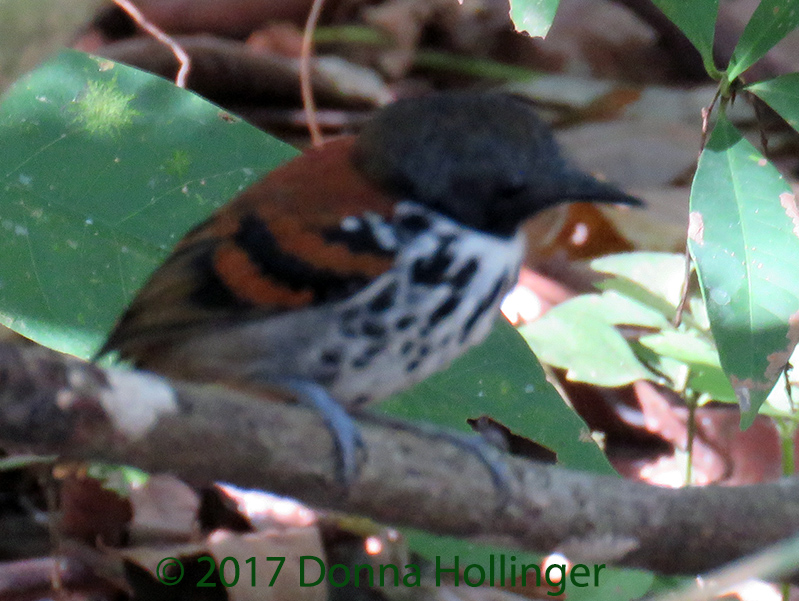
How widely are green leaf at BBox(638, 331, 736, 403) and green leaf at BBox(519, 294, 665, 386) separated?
0.41 ft

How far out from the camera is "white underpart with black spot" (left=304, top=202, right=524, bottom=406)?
1.80 m

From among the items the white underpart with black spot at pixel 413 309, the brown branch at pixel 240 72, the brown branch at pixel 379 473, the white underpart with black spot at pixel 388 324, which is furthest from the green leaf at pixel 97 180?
the brown branch at pixel 240 72

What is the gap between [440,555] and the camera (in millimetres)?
2211

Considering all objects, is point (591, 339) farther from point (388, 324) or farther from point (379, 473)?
point (379, 473)

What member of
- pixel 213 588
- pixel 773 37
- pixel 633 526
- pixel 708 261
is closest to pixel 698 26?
pixel 773 37

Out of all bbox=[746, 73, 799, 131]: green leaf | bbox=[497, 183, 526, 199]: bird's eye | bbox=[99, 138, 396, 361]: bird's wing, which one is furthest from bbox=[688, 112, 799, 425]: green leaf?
bbox=[99, 138, 396, 361]: bird's wing

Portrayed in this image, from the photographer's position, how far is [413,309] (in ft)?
5.94

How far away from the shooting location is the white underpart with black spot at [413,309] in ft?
5.92

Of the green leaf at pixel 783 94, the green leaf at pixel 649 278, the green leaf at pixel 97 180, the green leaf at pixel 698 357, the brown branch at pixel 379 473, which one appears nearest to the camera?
the brown branch at pixel 379 473

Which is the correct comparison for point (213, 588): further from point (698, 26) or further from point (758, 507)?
point (698, 26)

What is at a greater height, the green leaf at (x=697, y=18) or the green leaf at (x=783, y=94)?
the green leaf at (x=697, y=18)

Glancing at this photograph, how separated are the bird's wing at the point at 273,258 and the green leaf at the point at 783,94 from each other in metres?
0.75

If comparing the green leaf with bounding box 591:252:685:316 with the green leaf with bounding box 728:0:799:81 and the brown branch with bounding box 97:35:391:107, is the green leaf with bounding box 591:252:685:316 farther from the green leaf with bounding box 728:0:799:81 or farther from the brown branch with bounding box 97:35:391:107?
the brown branch with bounding box 97:35:391:107

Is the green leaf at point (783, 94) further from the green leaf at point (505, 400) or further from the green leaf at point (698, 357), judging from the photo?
the green leaf at point (505, 400)
